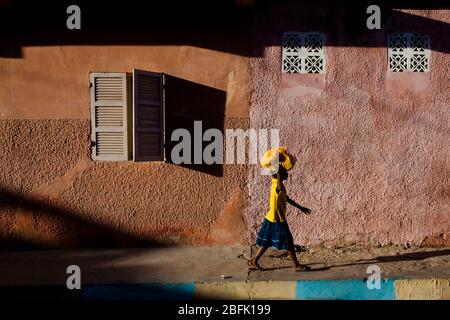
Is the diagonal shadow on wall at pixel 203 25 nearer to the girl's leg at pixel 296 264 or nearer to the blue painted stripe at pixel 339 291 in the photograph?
the girl's leg at pixel 296 264

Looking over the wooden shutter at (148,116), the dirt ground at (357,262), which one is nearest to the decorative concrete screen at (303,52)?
the wooden shutter at (148,116)

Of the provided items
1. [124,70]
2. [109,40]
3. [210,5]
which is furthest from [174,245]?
[210,5]

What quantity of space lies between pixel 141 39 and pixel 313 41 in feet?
6.98

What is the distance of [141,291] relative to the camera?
14.4ft

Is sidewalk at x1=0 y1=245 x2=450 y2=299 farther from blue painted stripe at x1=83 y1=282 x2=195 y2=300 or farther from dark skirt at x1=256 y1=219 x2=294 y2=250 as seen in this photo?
dark skirt at x1=256 y1=219 x2=294 y2=250

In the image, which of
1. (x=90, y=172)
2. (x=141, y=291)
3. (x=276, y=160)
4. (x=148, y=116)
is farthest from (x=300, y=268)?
(x=90, y=172)

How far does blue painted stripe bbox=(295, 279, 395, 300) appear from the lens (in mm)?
4352

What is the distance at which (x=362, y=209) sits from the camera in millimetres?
5805

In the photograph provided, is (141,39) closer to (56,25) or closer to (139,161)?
(56,25)

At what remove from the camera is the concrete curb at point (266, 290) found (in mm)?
4367

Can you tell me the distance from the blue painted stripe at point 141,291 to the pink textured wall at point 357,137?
5.50 feet

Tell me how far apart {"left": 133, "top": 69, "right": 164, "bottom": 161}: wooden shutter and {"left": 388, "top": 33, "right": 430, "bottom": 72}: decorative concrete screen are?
2873 mm

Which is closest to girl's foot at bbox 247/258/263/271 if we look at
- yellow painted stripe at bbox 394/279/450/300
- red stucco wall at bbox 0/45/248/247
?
red stucco wall at bbox 0/45/248/247

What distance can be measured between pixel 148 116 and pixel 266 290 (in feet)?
8.20
